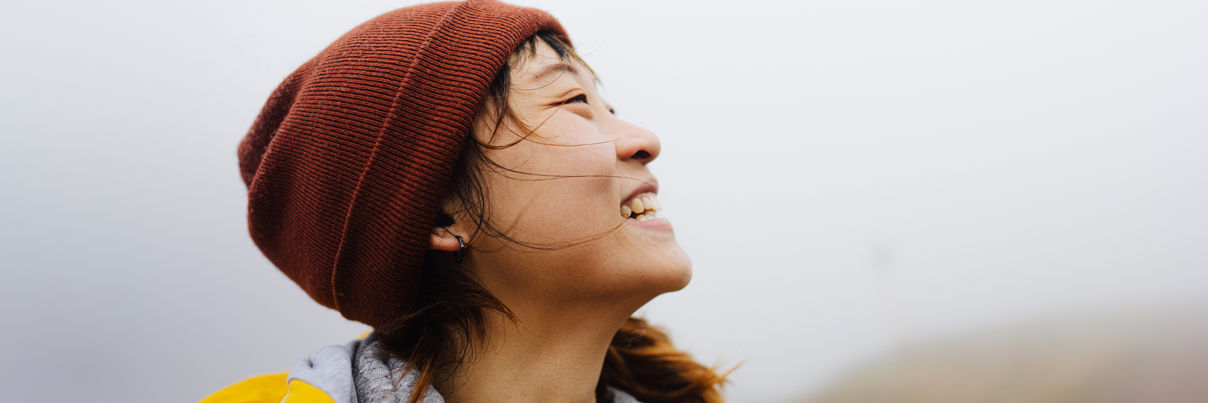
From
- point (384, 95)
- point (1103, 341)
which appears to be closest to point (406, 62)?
point (384, 95)

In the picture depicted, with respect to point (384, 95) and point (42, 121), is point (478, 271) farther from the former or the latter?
A: point (42, 121)

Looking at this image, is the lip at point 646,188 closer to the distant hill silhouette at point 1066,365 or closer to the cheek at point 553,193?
the cheek at point 553,193

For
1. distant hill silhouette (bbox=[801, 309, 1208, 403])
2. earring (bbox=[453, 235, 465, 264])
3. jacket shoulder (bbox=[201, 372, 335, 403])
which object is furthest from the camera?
distant hill silhouette (bbox=[801, 309, 1208, 403])

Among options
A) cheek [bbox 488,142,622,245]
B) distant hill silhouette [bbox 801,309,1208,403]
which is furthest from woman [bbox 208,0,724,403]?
distant hill silhouette [bbox 801,309,1208,403]

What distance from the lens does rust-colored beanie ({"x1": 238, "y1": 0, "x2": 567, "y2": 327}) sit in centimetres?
92

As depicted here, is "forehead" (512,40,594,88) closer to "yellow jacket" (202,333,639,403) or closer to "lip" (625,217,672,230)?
"lip" (625,217,672,230)

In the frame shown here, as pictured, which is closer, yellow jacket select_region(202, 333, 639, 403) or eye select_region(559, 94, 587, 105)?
yellow jacket select_region(202, 333, 639, 403)

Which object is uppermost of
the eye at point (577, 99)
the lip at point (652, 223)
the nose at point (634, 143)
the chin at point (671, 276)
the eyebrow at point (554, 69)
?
the eyebrow at point (554, 69)

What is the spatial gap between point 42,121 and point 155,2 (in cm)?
32

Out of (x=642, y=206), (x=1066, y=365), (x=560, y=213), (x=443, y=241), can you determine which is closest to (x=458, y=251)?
(x=443, y=241)

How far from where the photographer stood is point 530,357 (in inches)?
41.3

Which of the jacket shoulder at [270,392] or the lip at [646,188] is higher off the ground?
the lip at [646,188]

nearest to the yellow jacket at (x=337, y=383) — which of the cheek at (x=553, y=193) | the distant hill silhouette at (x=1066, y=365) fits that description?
the cheek at (x=553, y=193)

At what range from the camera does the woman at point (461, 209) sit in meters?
0.94
